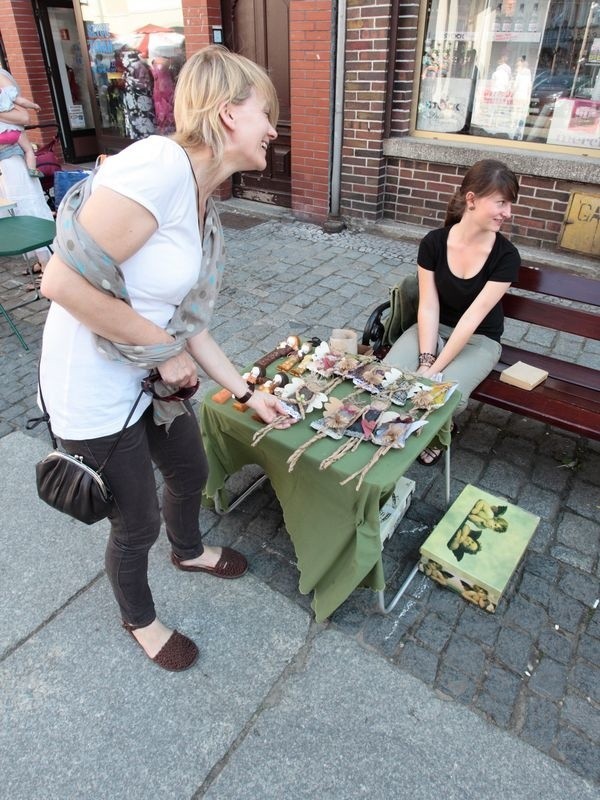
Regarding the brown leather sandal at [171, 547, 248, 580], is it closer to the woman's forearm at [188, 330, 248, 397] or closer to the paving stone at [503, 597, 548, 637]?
the woman's forearm at [188, 330, 248, 397]

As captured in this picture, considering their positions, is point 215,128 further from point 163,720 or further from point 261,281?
point 261,281

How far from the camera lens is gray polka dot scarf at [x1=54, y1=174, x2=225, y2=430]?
1274 mm

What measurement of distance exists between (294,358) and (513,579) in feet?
4.34

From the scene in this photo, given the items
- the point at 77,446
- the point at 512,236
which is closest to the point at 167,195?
the point at 77,446

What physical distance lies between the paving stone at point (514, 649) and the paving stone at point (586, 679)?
154 mm

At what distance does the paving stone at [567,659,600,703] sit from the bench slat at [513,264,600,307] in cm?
175

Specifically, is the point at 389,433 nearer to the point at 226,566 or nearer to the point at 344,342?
the point at 344,342

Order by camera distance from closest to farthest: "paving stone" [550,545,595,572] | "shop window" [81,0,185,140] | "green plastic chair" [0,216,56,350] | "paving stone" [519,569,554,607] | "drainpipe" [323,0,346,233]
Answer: "paving stone" [519,569,554,607], "paving stone" [550,545,595,572], "green plastic chair" [0,216,56,350], "drainpipe" [323,0,346,233], "shop window" [81,0,185,140]

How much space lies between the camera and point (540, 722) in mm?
1875

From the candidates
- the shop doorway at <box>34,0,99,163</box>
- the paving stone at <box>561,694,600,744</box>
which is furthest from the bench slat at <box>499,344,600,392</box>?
the shop doorway at <box>34,0,99,163</box>

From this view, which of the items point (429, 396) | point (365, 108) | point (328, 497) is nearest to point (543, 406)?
point (429, 396)

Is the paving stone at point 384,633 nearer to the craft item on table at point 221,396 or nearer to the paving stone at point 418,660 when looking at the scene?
the paving stone at point 418,660

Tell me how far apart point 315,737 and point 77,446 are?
1216mm

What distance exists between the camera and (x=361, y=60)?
546 centimetres
